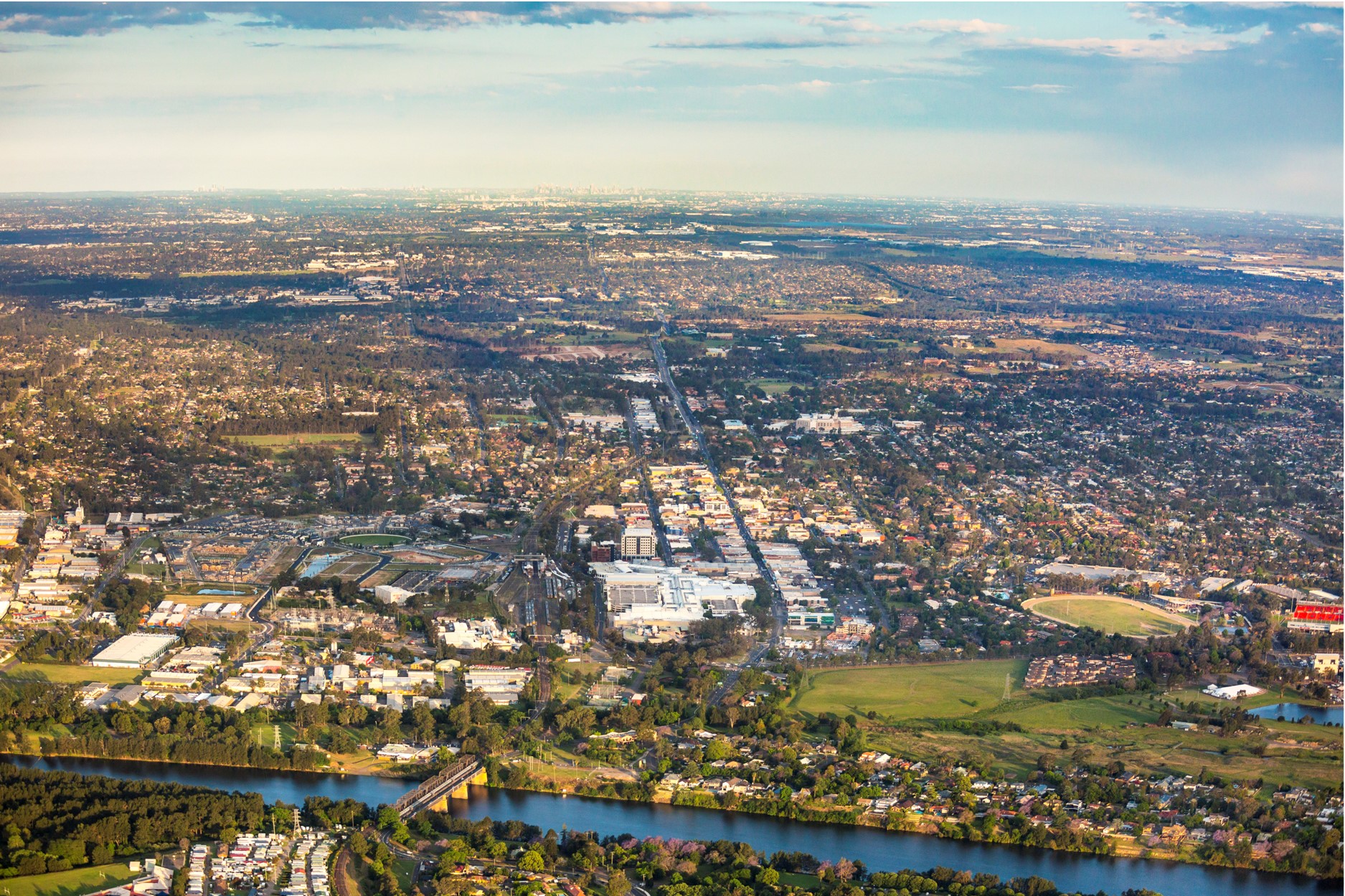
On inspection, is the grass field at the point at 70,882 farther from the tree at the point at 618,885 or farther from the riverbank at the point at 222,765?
the tree at the point at 618,885

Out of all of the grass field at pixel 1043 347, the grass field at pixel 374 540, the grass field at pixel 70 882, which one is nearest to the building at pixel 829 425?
the grass field at pixel 374 540

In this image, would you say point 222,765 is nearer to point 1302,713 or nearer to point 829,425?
point 1302,713

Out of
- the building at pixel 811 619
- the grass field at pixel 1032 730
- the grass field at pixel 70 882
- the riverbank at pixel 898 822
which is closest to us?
the grass field at pixel 70 882

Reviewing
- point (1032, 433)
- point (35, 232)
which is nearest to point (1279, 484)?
point (1032, 433)

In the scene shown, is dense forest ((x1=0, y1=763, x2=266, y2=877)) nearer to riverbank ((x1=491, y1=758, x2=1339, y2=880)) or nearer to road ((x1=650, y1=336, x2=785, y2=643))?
riverbank ((x1=491, y1=758, x2=1339, y2=880))

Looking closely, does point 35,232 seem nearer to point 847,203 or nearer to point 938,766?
point 938,766
